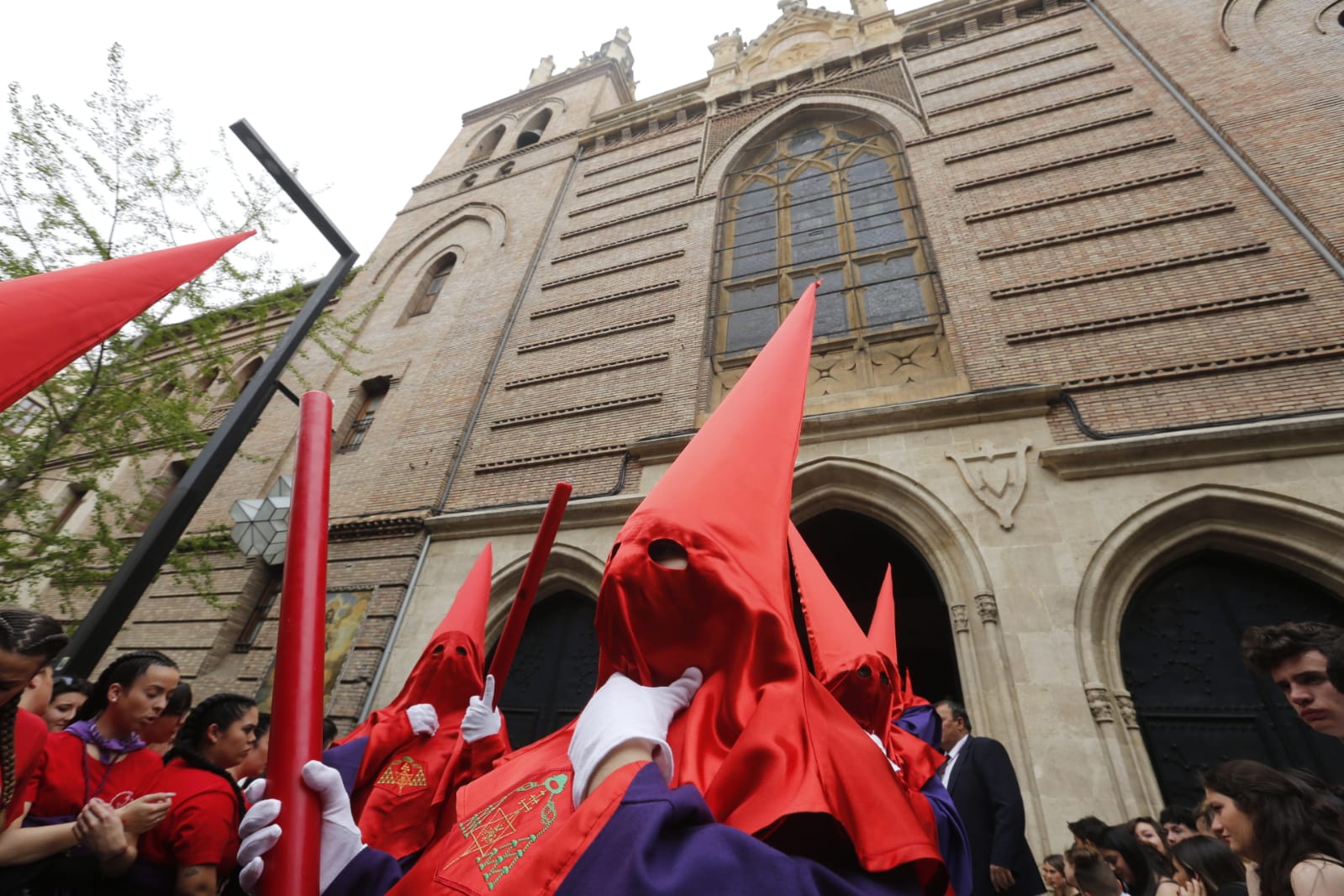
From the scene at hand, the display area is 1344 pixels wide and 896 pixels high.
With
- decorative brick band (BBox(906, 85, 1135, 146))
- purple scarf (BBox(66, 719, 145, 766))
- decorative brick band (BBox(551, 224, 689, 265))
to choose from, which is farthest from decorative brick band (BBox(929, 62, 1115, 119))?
purple scarf (BBox(66, 719, 145, 766))

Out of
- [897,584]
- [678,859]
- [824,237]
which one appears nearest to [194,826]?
[678,859]

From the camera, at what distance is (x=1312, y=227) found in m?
5.61

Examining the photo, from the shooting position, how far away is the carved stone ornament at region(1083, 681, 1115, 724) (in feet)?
13.7

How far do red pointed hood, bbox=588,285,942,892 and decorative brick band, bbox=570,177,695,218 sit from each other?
10099mm

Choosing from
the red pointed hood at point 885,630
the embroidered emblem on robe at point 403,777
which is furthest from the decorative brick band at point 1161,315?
the embroidered emblem on robe at point 403,777

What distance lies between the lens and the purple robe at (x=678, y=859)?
758mm

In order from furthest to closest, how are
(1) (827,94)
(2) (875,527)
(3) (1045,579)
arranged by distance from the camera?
(1) (827,94) < (2) (875,527) < (3) (1045,579)

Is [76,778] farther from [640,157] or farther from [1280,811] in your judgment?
[640,157]

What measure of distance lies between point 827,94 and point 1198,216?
256 inches

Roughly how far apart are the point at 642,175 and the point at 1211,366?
30.3 feet

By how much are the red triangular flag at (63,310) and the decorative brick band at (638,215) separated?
8980mm

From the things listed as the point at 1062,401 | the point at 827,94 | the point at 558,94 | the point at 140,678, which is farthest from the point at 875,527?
the point at 558,94

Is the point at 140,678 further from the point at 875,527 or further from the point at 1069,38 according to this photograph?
the point at 1069,38

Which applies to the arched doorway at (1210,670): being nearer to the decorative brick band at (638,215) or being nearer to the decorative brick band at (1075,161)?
the decorative brick band at (1075,161)
